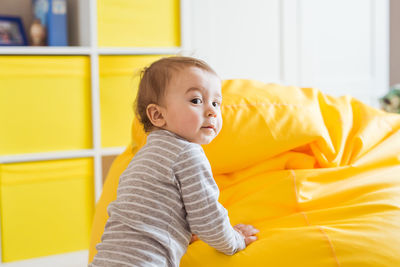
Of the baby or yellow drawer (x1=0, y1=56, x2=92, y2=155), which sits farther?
yellow drawer (x1=0, y1=56, x2=92, y2=155)

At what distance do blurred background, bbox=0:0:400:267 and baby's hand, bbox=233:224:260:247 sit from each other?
33.6 inches

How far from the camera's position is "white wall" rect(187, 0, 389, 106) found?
8.93 feet

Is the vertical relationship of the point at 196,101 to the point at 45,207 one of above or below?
above

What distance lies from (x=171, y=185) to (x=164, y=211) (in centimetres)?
6

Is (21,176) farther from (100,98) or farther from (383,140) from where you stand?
(383,140)

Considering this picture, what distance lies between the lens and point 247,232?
4.05 ft

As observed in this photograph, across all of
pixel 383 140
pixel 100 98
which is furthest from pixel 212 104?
pixel 100 98

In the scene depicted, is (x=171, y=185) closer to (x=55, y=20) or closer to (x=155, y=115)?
(x=155, y=115)

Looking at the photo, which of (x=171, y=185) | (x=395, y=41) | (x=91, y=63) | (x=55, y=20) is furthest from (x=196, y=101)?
(x=395, y=41)

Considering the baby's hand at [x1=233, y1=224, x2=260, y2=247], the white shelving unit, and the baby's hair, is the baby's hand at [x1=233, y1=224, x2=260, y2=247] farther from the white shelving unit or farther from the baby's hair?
the white shelving unit

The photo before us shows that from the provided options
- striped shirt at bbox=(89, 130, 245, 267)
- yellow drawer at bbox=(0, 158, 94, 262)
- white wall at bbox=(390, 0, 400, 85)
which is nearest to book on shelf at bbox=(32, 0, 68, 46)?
yellow drawer at bbox=(0, 158, 94, 262)

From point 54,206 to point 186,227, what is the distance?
51.3 inches

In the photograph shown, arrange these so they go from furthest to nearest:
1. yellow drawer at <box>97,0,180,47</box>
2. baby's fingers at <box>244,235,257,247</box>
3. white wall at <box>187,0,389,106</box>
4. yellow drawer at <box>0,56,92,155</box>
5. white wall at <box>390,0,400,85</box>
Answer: white wall at <box>390,0,400,85</box> → white wall at <box>187,0,389,106</box> → yellow drawer at <box>97,0,180,47</box> → yellow drawer at <box>0,56,92,155</box> → baby's fingers at <box>244,235,257,247</box>

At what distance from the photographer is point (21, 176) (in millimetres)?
2207
